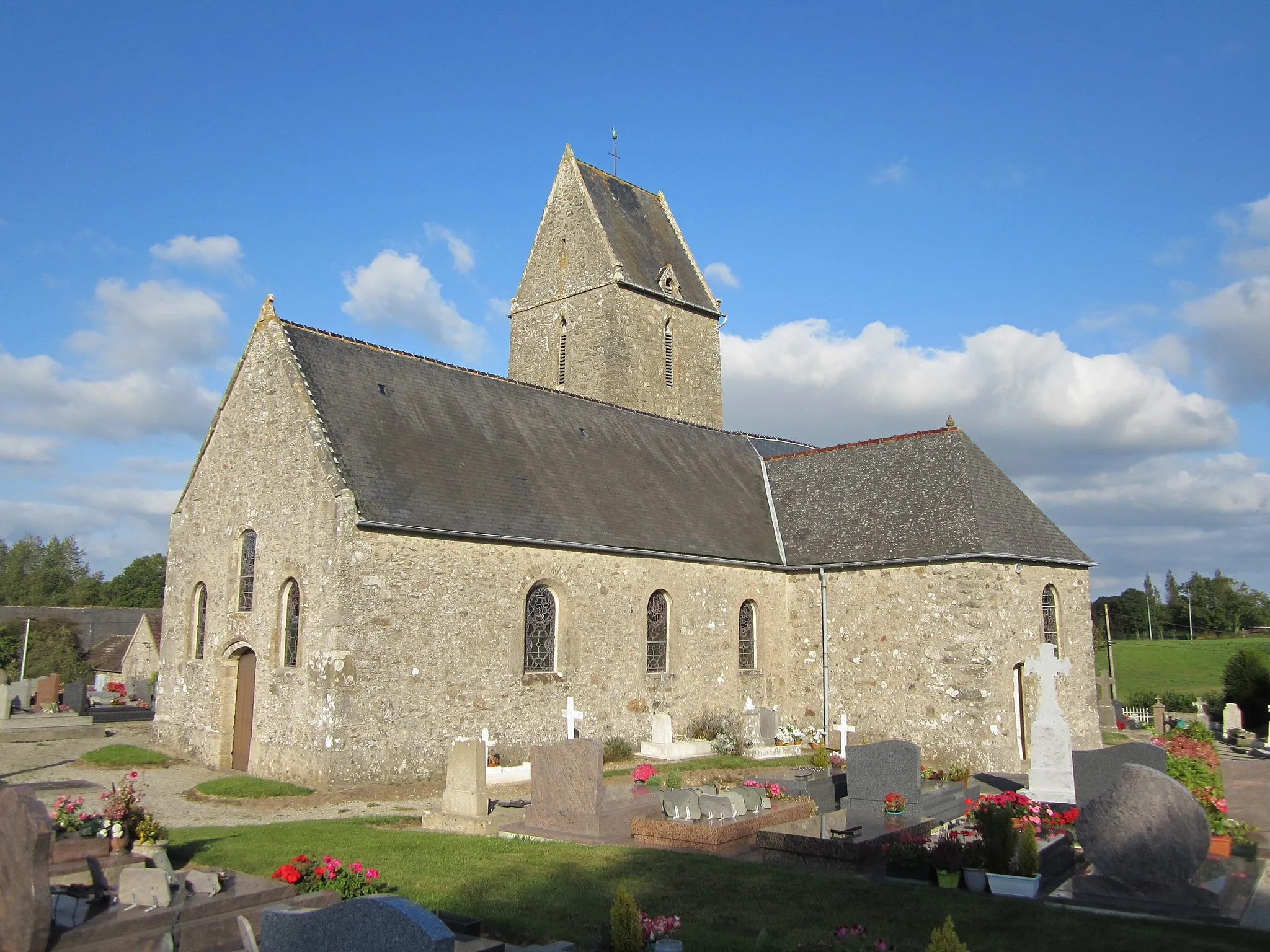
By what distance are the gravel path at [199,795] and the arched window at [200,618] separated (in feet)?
8.60

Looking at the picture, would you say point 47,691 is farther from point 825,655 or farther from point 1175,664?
point 1175,664

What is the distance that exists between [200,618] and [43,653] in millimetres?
24426

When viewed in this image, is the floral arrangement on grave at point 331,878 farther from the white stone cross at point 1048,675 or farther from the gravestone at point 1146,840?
the white stone cross at point 1048,675

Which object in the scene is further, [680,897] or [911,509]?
[911,509]

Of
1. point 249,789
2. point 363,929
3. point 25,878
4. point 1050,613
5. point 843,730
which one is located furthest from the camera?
point 1050,613

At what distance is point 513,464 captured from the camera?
2191cm

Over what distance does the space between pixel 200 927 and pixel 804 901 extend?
587 centimetres

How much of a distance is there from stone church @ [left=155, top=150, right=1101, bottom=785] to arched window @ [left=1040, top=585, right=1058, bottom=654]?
2.3 inches

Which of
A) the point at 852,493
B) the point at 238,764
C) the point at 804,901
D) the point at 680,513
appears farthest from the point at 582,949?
the point at 852,493

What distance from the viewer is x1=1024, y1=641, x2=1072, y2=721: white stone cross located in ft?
49.6

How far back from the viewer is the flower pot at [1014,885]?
33.9ft

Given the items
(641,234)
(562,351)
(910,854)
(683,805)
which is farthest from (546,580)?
(641,234)

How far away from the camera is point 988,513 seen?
2305 cm

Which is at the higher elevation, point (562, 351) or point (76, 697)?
point (562, 351)
